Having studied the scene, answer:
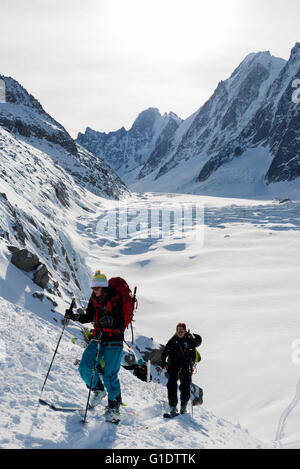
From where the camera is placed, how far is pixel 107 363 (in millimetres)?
4844

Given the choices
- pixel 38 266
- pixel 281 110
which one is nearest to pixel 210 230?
pixel 38 266

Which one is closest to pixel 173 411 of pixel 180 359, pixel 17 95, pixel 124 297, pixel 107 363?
pixel 180 359

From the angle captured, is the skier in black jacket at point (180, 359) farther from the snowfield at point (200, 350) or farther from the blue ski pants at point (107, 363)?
the blue ski pants at point (107, 363)

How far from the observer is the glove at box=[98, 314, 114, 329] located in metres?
4.80

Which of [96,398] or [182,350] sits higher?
[182,350]

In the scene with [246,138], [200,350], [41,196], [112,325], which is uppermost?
[246,138]

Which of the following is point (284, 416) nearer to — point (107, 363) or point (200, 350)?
point (200, 350)

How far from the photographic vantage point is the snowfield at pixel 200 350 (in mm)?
4590

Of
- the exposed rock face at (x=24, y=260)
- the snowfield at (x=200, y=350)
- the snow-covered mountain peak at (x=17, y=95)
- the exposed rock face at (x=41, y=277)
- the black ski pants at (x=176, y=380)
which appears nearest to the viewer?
the snowfield at (x=200, y=350)

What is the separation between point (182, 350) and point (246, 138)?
142m

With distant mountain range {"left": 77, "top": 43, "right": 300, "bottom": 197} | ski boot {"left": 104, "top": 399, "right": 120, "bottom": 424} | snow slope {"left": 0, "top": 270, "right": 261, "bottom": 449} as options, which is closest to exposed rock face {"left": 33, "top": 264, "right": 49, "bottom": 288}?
snow slope {"left": 0, "top": 270, "right": 261, "bottom": 449}

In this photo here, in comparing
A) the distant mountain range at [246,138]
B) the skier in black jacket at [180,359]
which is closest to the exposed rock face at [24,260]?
the skier in black jacket at [180,359]

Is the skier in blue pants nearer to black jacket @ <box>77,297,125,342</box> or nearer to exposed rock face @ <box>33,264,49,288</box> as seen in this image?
black jacket @ <box>77,297,125,342</box>

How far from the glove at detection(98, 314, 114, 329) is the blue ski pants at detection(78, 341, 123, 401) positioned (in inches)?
10.5
